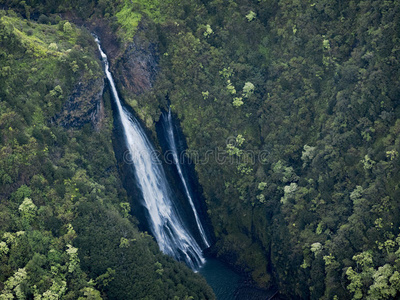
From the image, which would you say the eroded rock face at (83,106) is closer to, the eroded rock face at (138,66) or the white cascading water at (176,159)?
the eroded rock face at (138,66)

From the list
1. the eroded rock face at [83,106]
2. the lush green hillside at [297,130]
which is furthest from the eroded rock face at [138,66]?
the eroded rock face at [83,106]

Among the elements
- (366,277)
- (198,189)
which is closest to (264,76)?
(198,189)

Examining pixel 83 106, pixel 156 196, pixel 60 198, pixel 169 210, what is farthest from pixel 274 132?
pixel 60 198

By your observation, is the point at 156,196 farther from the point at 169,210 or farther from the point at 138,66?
the point at 138,66

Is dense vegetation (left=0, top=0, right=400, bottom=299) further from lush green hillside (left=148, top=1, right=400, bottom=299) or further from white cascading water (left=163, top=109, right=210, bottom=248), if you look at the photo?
white cascading water (left=163, top=109, right=210, bottom=248)

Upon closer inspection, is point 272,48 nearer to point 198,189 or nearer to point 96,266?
point 198,189

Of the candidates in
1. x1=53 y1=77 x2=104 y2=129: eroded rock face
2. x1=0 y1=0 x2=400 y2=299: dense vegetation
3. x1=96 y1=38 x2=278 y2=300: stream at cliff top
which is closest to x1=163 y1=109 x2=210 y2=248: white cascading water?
x1=96 y1=38 x2=278 y2=300: stream at cliff top

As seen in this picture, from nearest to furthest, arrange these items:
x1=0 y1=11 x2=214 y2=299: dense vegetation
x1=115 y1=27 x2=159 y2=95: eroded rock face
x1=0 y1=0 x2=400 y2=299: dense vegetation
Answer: x1=0 y1=11 x2=214 y2=299: dense vegetation
x1=0 y1=0 x2=400 y2=299: dense vegetation
x1=115 y1=27 x2=159 y2=95: eroded rock face

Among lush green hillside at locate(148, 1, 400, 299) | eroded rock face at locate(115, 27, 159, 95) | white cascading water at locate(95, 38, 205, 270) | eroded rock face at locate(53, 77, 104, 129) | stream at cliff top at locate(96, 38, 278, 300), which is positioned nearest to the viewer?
lush green hillside at locate(148, 1, 400, 299)
